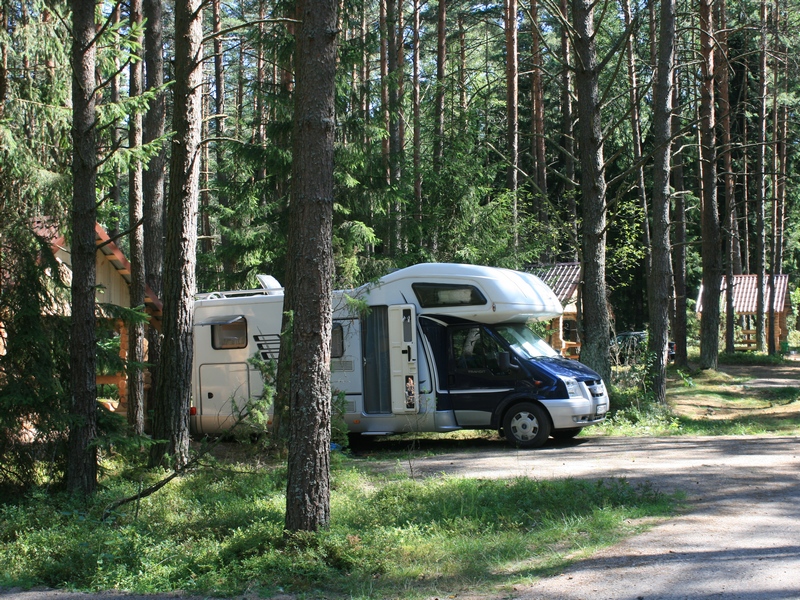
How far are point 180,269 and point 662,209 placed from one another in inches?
442

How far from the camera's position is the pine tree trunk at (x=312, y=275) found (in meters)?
6.84

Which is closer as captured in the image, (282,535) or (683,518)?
(282,535)

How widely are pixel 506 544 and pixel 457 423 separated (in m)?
6.46

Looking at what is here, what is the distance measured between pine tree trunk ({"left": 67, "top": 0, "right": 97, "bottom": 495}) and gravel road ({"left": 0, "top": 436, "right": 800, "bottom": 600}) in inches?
120

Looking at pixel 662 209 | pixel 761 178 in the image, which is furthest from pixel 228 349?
pixel 761 178

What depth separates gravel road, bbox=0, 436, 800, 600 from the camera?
5.62m

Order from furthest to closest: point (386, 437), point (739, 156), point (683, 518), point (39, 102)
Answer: point (739, 156), point (386, 437), point (39, 102), point (683, 518)

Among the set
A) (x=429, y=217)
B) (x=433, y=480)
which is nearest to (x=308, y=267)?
(x=433, y=480)

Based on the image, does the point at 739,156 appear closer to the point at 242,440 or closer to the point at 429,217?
the point at 429,217

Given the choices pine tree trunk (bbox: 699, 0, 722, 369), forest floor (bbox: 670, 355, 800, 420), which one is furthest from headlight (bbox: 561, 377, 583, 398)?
pine tree trunk (bbox: 699, 0, 722, 369)

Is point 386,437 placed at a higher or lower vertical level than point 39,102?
lower

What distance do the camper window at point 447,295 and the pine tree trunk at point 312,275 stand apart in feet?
20.4

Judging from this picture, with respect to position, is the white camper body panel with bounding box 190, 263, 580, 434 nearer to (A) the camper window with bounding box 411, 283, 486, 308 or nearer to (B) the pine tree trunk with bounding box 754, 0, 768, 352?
(A) the camper window with bounding box 411, 283, 486, 308

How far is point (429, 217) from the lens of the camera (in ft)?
69.0
